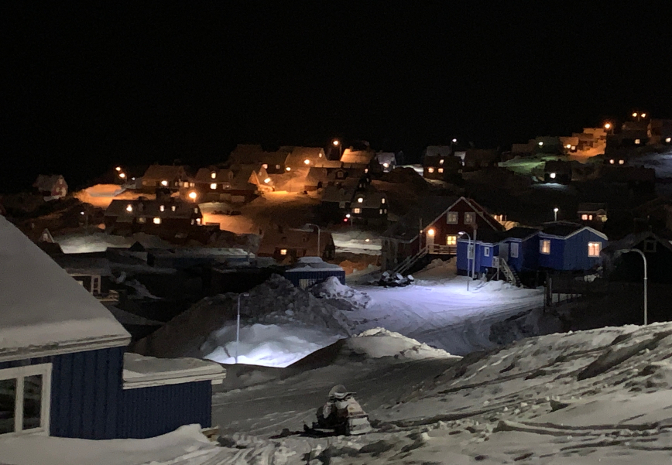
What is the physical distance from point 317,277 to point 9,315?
3615 cm

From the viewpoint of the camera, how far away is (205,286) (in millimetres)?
53625

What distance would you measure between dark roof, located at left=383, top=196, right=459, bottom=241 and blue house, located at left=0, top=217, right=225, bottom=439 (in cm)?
4339

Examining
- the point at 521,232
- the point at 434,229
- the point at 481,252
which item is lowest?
the point at 481,252

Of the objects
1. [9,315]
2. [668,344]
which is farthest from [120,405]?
[668,344]

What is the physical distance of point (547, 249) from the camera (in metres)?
48.8

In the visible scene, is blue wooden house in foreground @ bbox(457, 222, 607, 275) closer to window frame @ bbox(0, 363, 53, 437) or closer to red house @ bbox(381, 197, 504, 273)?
red house @ bbox(381, 197, 504, 273)

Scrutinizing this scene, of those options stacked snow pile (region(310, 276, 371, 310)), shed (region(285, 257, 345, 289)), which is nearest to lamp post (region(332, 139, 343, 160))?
shed (region(285, 257, 345, 289))

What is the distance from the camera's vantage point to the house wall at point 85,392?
38.9 ft

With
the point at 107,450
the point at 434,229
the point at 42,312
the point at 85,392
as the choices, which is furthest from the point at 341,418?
the point at 434,229

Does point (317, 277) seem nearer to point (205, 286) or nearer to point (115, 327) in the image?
point (205, 286)

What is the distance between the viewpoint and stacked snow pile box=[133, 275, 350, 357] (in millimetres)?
32281

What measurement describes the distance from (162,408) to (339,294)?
30.2 metres

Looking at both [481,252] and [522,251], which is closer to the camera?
[522,251]

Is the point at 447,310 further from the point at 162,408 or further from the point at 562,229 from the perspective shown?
the point at 162,408
